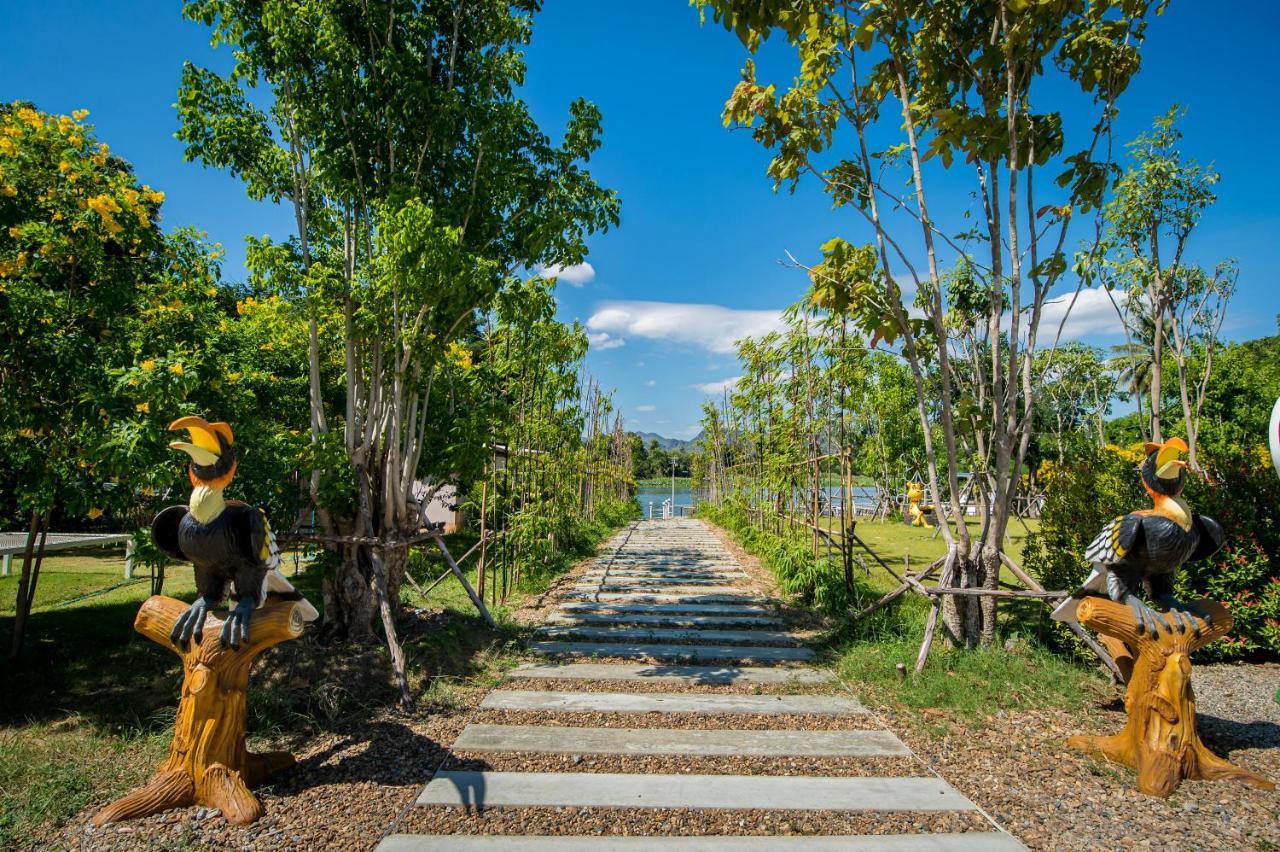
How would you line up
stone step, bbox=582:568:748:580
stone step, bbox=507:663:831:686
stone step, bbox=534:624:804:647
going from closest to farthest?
1. stone step, bbox=507:663:831:686
2. stone step, bbox=534:624:804:647
3. stone step, bbox=582:568:748:580

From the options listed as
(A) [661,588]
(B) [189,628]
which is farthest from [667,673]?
(A) [661,588]

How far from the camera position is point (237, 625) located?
320 centimetres

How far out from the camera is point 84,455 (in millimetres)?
4203

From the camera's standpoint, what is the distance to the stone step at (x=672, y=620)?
22.9 feet

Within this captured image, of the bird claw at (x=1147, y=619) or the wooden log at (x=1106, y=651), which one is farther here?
the wooden log at (x=1106, y=651)

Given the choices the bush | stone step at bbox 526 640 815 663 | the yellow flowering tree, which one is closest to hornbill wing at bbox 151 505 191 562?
the yellow flowering tree

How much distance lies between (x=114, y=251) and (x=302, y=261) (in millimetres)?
1260

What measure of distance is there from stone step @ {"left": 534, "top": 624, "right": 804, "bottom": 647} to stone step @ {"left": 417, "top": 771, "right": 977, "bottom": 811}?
2.78 metres

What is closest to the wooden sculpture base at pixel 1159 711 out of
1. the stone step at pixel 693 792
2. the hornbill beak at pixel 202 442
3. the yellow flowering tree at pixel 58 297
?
the stone step at pixel 693 792

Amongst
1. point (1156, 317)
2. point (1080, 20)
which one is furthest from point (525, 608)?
point (1156, 317)

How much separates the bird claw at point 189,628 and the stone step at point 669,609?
15.0ft

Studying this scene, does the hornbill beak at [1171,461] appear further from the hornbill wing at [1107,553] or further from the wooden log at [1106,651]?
the wooden log at [1106,651]

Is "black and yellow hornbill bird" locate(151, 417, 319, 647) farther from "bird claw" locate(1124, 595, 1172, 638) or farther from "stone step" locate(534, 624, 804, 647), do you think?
"bird claw" locate(1124, 595, 1172, 638)

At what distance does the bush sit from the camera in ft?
17.8
